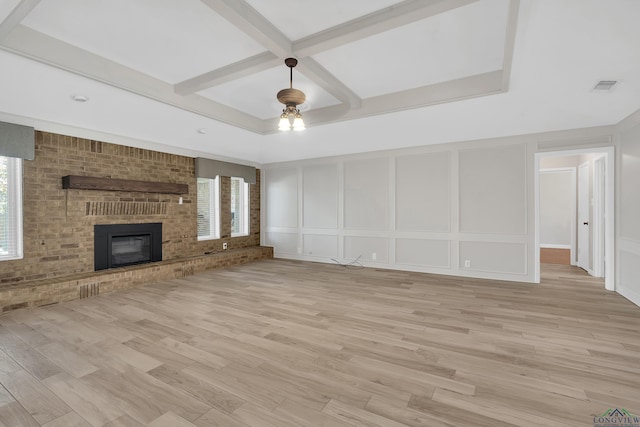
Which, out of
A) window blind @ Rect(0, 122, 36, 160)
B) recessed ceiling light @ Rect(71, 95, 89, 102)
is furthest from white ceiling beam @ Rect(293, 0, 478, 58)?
window blind @ Rect(0, 122, 36, 160)

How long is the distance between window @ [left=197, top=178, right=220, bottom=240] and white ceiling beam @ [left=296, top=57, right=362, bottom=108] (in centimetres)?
372

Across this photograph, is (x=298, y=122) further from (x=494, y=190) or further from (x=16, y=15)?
(x=494, y=190)

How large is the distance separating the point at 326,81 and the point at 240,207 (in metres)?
4.60

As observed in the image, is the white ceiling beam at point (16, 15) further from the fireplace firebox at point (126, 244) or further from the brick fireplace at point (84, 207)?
the fireplace firebox at point (126, 244)

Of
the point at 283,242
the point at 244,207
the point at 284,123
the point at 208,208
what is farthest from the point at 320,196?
the point at 284,123

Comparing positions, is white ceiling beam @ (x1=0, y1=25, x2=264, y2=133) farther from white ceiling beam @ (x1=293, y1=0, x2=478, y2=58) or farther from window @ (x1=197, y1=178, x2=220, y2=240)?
window @ (x1=197, y1=178, x2=220, y2=240)

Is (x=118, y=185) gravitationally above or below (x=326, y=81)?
below

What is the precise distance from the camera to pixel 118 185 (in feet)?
15.8

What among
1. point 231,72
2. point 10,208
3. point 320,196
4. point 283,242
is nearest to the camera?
point 231,72

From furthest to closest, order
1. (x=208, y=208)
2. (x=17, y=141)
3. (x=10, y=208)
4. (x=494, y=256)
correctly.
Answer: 1. (x=208, y=208)
2. (x=494, y=256)
3. (x=10, y=208)
4. (x=17, y=141)

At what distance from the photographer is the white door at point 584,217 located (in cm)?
582

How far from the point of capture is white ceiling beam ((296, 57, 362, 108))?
319 centimetres

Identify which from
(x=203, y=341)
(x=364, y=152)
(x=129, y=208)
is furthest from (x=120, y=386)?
(x=364, y=152)

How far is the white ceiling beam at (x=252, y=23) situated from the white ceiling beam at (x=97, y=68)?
178 cm
